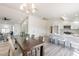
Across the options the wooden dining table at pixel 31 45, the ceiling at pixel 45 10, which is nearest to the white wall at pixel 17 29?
the ceiling at pixel 45 10

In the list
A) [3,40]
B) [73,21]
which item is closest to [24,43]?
[3,40]

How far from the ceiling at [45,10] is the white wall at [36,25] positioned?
0.10 m

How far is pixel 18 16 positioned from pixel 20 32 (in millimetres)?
251

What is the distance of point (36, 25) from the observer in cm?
156

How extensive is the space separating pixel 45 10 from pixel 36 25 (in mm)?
Result: 274

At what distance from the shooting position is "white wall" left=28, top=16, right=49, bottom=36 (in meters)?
1.55

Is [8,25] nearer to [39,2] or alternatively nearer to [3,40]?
[3,40]

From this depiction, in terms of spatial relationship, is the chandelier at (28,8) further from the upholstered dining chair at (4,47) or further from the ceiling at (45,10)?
the upholstered dining chair at (4,47)

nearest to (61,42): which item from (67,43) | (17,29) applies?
(67,43)

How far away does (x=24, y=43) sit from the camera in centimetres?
155

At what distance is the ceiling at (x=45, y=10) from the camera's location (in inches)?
59.4

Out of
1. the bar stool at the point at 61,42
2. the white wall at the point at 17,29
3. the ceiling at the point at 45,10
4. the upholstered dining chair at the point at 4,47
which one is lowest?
the upholstered dining chair at the point at 4,47

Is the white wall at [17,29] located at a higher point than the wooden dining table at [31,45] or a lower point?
higher

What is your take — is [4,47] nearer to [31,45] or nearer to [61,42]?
[31,45]
